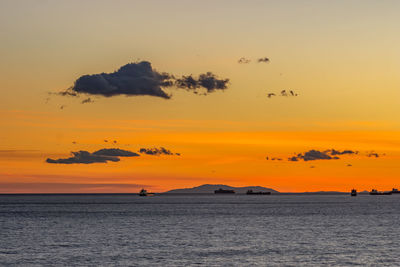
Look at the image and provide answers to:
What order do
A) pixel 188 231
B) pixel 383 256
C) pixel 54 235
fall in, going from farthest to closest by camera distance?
pixel 188 231 → pixel 54 235 → pixel 383 256

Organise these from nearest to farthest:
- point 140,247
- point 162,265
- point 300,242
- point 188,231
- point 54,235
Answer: point 162,265
point 140,247
point 300,242
point 54,235
point 188,231

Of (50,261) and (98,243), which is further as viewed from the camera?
(98,243)

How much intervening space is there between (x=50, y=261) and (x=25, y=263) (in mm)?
3161

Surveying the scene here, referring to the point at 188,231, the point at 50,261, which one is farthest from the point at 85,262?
the point at 188,231

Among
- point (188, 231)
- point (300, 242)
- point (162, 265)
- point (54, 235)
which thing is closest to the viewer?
point (162, 265)

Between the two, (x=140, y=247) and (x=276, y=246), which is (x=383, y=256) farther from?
(x=140, y=247)

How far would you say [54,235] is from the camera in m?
125

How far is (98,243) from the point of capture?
108 metres

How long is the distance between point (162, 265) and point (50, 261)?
600 inches

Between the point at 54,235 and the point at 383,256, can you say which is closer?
the point at 383,256

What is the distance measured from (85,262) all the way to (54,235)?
4418cm

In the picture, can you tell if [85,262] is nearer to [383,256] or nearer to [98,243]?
[98,243]

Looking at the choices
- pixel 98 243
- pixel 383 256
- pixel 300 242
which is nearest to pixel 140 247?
pixel 98 243

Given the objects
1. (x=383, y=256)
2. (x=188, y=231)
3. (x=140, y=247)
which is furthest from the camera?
(x=188, y=231)
